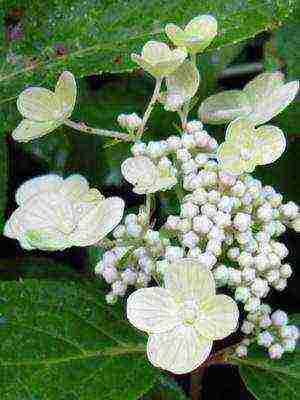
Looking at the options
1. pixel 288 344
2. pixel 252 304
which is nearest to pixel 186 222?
pixel 252 304

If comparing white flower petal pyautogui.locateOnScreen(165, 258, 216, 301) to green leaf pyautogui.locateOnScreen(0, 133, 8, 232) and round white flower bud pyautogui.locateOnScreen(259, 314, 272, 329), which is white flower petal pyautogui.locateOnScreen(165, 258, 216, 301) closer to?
round white flower bud pyautogui.locateOnScreen(259, 314, 272, 329)

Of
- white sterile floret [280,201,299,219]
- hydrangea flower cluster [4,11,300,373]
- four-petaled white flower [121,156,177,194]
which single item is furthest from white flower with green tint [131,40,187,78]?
white sterile floret [280,201,299,219]

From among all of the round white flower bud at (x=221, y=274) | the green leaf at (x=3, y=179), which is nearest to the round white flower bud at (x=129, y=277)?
the round white flower bud at (x=221, y=274)

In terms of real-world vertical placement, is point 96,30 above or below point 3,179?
above

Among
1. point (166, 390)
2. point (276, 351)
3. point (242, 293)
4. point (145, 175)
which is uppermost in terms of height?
point (145, 175)

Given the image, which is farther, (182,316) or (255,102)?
(255,102)

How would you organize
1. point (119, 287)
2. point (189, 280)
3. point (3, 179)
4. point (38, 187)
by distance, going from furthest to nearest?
point (3, 179) → point (38, 187) → point (119, 287) → point (189, 280)

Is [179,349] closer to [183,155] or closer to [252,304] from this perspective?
[252,304]

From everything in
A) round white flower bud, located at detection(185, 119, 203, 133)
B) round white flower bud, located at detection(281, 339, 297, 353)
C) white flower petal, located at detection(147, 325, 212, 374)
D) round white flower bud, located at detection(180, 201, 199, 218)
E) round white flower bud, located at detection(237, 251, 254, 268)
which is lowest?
round white flower bud, located at detection(281, 339, 297, 353)
